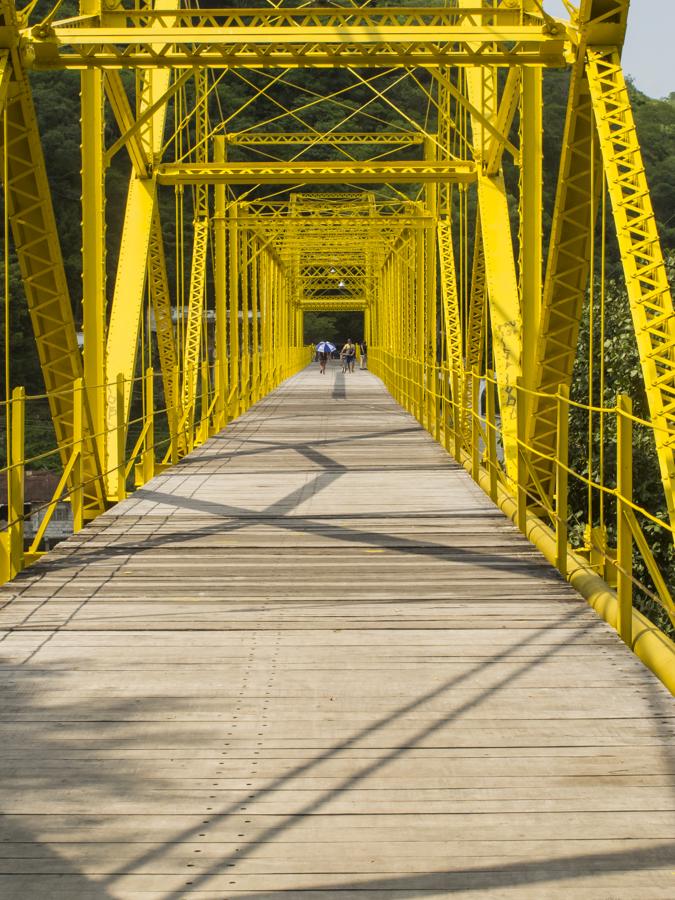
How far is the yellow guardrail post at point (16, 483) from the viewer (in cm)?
775

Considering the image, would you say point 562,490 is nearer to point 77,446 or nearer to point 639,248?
point 639,248

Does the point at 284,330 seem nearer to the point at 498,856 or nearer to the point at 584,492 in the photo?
the point at 584,492

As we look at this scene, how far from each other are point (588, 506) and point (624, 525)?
525cm

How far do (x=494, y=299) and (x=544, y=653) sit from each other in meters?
9.67

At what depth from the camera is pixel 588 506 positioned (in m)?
11.3

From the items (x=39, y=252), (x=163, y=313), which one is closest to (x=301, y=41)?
(x=39, y=252)

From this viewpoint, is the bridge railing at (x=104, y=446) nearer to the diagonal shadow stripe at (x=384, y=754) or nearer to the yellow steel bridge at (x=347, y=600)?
the yellow steel bridge at (x=347, y=600)

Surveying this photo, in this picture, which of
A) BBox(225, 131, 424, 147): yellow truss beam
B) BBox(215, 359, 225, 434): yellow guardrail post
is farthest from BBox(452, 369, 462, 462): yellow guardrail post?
BBox(225, 131, 424, 147): yellow truss beam

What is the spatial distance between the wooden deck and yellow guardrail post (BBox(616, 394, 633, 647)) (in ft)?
0.44

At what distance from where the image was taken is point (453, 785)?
4223 millimetres

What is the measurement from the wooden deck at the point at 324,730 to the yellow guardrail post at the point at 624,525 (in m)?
0.13

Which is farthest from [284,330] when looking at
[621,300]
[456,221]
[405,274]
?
[621,300]

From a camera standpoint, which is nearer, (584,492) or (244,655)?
(244,655)

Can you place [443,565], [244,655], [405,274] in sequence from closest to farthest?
[244,655]
[443,565]
[405,274]
